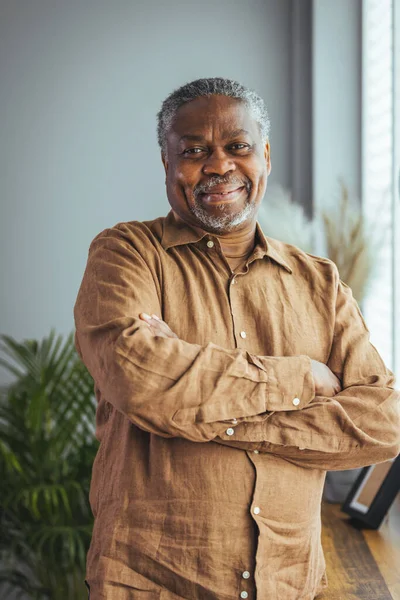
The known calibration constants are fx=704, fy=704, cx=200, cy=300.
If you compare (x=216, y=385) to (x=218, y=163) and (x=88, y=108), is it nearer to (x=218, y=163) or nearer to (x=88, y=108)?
(x=218, y=163)

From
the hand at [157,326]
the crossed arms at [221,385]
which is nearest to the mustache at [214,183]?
the crossed arms at [221,385]

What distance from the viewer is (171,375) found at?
4.59 feet

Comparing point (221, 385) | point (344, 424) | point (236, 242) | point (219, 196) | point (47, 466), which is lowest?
point (47, 466)

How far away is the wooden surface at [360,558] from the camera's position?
1866 millimetres

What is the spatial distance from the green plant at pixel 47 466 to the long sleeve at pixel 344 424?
154 cm

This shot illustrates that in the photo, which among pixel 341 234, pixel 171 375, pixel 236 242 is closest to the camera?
pixel 171 375

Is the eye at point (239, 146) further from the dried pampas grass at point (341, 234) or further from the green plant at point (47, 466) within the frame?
the green plant at point (47, 466)

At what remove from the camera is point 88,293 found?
1.56 meters

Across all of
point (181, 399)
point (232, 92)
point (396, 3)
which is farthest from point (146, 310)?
point (396, 3)

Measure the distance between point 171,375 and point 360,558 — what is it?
42.4 inches

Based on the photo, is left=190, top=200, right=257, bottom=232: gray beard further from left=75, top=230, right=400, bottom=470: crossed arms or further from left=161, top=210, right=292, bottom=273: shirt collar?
left=75, top=230, right=400, bottom=470: crossed arms

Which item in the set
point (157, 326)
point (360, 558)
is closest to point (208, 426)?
point (157, 326)

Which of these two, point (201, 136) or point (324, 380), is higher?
point (201, 136)

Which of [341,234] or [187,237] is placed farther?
[341,234]
